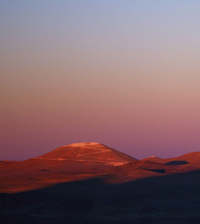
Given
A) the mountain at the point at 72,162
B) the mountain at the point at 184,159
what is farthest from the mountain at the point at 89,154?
the mountain at the point at 184,159

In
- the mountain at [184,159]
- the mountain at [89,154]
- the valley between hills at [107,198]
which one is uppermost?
the mountain at [89,154]

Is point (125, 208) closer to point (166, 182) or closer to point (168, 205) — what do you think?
point (168, 205)

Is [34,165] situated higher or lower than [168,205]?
higher

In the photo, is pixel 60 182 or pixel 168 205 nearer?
pixel 168 205

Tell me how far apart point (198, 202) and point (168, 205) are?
5.99 feet

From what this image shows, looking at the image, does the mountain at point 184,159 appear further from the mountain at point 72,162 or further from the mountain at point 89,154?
the mountain at point 72,162

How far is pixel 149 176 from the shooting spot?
32.3 metres

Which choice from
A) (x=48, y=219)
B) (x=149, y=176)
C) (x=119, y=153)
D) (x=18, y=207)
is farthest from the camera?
(x=119, y=153)

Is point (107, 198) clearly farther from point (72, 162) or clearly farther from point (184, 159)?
point (184, 159)

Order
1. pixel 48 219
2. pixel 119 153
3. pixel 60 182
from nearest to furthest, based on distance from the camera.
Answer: pixel 48 219 < pixel 60 182 < pixel 119 153

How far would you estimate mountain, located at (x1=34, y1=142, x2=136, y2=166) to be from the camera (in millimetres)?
52678

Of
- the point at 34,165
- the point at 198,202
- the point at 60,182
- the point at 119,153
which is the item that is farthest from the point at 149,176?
the point at 119,153

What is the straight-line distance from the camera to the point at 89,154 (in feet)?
183

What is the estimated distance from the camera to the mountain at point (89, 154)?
5268cm
